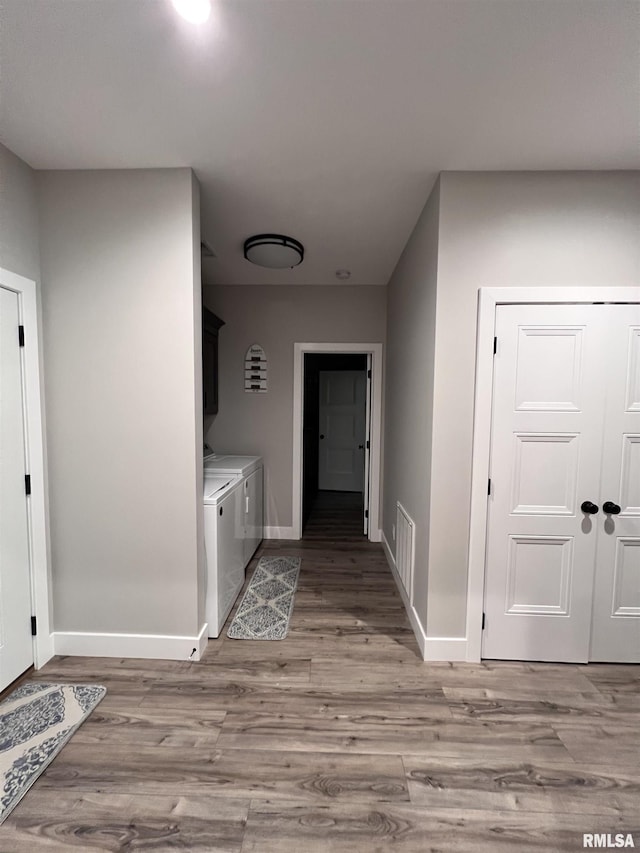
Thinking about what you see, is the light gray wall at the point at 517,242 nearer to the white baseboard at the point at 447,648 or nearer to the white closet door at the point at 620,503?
the white closet door at the point at 620,503

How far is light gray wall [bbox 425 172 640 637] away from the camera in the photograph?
1856 millimetres

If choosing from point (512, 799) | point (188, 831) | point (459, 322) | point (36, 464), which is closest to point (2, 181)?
point (36, 464)

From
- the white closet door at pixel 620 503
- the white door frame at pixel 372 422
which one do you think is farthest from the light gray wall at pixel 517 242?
the white door frame at pixel 372 422

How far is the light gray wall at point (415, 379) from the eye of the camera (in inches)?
80.3

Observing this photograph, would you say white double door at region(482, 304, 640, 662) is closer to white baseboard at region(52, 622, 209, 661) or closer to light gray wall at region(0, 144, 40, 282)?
white baseboard at region(52, 622, 209, 661)

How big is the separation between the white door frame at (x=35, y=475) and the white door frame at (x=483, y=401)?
2.35 meters

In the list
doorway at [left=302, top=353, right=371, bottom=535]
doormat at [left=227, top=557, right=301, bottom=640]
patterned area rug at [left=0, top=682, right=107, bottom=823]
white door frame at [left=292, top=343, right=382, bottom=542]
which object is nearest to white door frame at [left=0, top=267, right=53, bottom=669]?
patterned area rug at [left=0, top=682, right=107, bottom=823]

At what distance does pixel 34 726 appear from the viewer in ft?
5.15

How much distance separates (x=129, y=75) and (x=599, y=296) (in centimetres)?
233

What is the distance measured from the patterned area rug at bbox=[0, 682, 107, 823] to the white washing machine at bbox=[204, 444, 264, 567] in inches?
53.2

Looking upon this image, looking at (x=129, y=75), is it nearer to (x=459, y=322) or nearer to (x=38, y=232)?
(x=38, y=232)

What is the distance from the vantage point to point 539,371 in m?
1.91

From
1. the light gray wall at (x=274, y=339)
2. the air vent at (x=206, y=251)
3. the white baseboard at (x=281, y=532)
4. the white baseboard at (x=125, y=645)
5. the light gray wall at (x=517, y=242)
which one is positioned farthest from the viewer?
the white baseboard at (x=281, y=532)

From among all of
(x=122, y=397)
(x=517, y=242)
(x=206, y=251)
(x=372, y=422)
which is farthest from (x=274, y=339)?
(x=517, y=242)
